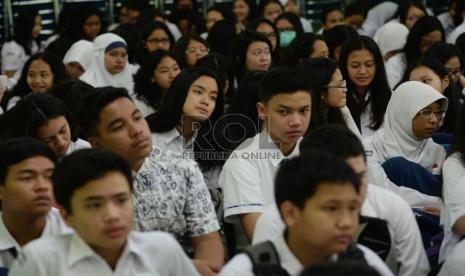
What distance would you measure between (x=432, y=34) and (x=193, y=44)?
5.98 feet

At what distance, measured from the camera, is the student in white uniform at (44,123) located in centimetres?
419

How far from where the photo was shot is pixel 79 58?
8.31 meters

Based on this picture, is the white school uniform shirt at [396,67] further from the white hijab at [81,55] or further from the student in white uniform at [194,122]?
the student in white uniform at [194,122]

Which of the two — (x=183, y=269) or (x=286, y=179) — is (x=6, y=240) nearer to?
(x=183, y=269)

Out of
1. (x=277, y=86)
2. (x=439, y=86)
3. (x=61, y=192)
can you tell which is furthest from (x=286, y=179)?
(x=439, y=86)

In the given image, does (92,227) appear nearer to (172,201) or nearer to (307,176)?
(307,176)

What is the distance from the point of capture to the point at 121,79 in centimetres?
775

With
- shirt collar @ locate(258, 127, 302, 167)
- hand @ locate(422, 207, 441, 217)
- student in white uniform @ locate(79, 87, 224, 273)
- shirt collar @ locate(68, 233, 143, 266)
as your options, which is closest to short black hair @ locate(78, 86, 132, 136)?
student in white uniform @ locate(79, 87, 224, 273)

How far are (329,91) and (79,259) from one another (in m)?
2.69

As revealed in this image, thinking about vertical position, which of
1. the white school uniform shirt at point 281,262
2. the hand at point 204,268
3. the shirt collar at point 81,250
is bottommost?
the hand at point 204,268

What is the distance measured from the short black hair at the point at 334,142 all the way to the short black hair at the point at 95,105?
0.71 meters

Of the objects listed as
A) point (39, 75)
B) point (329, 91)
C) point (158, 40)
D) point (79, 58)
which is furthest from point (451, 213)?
point (79, 58)

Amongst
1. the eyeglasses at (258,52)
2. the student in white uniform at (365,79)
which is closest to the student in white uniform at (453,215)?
the student in white uniform at (365,79)

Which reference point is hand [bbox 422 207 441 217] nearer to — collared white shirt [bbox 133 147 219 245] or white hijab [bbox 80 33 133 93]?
collared white shirt [bbox 133 147 219 245]
